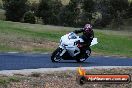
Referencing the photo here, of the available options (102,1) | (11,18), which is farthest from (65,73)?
(102,1)

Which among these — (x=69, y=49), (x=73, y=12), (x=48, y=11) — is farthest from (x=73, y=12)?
(x=69, y=49)

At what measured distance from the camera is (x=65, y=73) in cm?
1559

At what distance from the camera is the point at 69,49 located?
20.5 meters

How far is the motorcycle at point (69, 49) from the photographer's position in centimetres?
2018

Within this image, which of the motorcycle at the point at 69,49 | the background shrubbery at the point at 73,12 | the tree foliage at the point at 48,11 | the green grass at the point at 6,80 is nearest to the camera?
the green grass at the point at 6,80

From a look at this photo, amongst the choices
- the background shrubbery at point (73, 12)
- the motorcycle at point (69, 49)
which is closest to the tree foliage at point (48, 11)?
the background shrubbery at point (73, 12)

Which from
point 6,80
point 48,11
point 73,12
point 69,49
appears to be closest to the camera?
point 6,80

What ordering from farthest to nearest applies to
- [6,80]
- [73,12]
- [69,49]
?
[73,12] → [69,49] → [6,80]

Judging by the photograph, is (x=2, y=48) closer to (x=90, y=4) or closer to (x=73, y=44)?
(x=73, y=44)

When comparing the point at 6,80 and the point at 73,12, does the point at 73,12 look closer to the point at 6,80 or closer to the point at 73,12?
the point at 73,12

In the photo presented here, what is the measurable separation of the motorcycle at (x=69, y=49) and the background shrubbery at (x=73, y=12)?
39.5 m

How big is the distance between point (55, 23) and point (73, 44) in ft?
141

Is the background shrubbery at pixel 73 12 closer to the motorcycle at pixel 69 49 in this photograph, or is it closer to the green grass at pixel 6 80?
the motorcycle at pixel 69 49

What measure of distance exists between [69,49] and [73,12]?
148 feet
